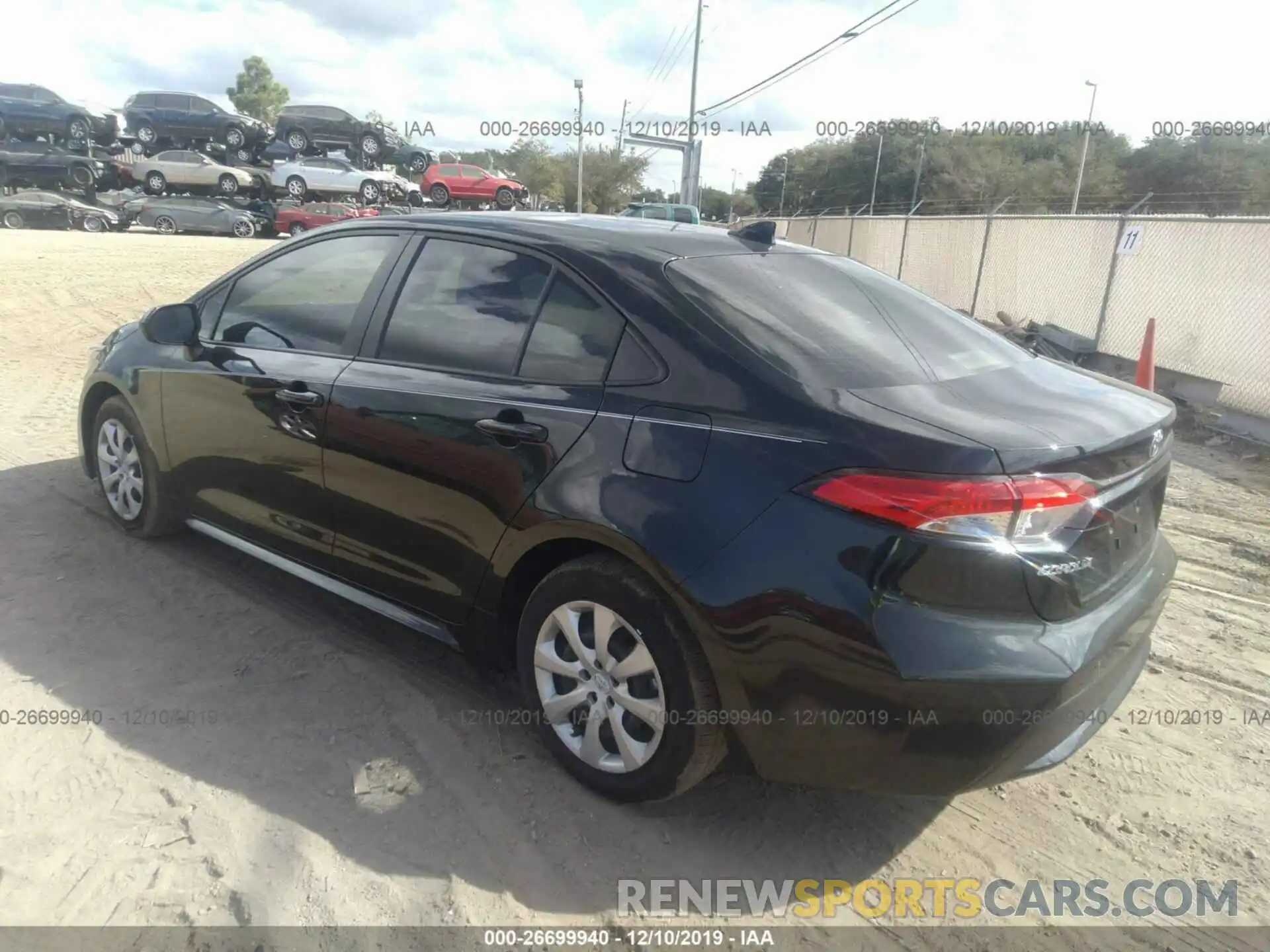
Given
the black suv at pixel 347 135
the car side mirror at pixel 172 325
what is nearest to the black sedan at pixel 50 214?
the black suv at pixel 347 135

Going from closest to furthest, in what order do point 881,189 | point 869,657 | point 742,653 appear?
point 869,657 < point 742,653 < point 881,189

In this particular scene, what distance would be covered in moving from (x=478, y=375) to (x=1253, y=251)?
8525mm

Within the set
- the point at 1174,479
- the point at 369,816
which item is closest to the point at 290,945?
the point at 369,816

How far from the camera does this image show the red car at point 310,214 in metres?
25.6

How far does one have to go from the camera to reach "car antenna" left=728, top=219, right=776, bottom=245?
3.21 metres

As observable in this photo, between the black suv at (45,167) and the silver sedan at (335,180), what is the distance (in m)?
5.70

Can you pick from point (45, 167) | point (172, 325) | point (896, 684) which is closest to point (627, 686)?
point (896, 684)

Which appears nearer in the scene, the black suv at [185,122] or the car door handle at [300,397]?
the car door handle at [300,397]

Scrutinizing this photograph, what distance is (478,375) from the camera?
294 centimetres

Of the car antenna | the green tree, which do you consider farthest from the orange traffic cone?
the green tree

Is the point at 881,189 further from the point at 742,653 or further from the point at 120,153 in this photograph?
the point at 742,653

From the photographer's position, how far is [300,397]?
3.39 m
